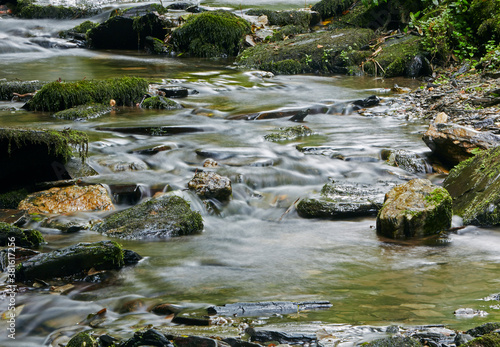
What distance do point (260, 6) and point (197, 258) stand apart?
19487mm

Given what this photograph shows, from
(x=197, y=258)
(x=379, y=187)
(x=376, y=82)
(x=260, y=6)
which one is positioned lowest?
(x=197, y=258)

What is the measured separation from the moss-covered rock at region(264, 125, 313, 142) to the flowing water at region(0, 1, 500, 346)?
7.2 inches

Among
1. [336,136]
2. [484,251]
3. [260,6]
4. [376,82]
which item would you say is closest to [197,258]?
[484,251]

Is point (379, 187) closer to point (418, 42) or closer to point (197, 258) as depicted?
point (197, 258)

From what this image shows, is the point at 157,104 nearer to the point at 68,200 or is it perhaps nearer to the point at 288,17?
the point at 68,200

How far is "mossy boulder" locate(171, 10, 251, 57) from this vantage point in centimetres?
1809

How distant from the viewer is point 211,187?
20.5ft

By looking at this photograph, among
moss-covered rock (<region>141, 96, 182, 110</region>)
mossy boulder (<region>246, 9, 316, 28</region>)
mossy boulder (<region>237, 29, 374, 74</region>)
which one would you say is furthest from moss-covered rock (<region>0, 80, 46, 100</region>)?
mossy boulder (<region>246, 9, 316, 28</region>)

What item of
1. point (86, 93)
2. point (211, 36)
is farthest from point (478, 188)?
point (211, 36)

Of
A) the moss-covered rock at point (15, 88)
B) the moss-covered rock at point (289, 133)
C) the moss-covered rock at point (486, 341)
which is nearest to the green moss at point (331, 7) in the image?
the moss-covered rock at point (289, 133)

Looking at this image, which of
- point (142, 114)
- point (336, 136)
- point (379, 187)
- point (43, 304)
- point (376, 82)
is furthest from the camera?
point (376, 82)

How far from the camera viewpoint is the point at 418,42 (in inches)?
562

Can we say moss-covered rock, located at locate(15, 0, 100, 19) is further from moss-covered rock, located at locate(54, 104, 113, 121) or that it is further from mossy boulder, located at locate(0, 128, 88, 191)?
mossy boulder, located at locate(0, 128, 88, 191)

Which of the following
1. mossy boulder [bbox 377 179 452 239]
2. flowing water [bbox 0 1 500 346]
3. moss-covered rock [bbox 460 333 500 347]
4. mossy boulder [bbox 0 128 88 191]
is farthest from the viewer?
mossy boulder [bbox 0 128 88 191]
